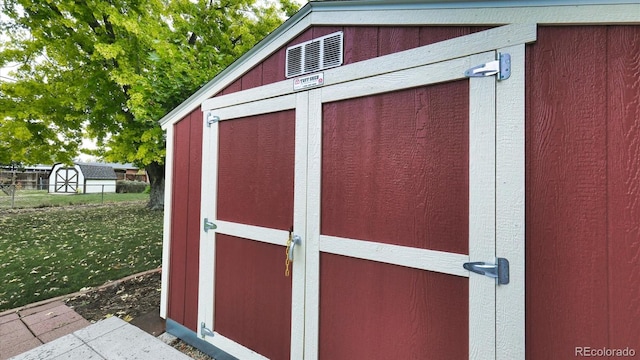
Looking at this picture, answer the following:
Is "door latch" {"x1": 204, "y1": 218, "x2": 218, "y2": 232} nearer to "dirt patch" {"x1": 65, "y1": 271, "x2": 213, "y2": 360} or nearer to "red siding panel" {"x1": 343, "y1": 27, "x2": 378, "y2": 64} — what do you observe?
"dirt patch" {"x1": 65, "y1": 271, "x2": 213, "y2": 360}

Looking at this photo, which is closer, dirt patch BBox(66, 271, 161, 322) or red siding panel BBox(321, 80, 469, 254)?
red siding panel BBox(321, 80, 469, 254)

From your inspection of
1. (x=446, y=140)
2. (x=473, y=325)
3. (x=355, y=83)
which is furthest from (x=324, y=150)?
(x=473, y=325)

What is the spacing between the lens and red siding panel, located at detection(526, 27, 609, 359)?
1.13 meters

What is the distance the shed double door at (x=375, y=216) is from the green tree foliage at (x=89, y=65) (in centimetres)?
488

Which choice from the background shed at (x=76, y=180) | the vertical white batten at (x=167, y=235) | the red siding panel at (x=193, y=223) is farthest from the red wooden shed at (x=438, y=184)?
the background shed at (x=76, y=180)

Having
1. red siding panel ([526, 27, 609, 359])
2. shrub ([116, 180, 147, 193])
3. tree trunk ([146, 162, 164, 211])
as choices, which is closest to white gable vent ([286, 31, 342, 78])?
red siding panel ([526, 27, 609, 359])

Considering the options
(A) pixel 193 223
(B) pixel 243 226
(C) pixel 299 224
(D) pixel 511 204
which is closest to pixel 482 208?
(D) pixel 511 204

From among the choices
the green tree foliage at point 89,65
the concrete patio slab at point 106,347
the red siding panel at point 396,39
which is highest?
the green tree foliage at point 89,65

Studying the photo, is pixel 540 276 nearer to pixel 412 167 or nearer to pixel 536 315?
pixel 536 315

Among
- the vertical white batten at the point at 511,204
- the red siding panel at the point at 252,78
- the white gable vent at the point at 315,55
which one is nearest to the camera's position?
the vertical white batten at the point at 511,204

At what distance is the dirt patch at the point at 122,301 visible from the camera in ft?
9.61

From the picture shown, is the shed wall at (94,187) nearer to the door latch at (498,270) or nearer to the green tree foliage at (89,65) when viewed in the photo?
the green tree foliage at (89,65)

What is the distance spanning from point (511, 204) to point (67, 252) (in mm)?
6697

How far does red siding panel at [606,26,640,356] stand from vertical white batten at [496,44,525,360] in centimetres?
30
